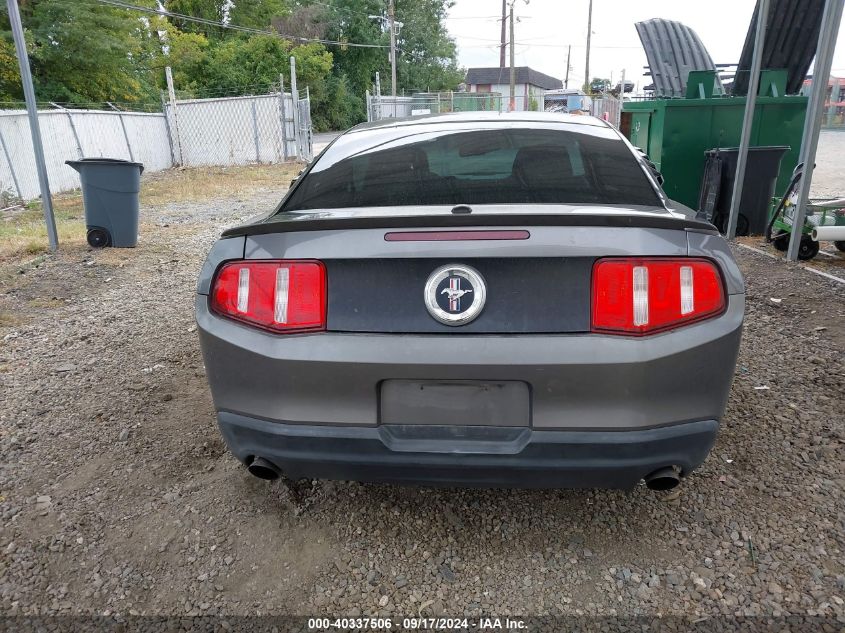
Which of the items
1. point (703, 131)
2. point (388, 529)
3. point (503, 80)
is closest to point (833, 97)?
point (703, 131)

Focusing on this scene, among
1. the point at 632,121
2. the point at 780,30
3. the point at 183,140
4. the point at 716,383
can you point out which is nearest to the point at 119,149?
the point at 183,140

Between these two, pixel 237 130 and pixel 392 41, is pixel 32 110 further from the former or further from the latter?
pixel 392 41

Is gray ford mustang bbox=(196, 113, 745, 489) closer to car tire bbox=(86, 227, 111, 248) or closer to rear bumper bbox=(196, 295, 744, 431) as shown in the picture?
rear bumper bbox=(196, 295, 744, 431)

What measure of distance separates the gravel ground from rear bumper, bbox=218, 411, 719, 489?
42 cm

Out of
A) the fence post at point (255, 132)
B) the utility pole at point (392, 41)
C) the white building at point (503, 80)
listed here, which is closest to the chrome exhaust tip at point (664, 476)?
the fence post at point (255, 132)

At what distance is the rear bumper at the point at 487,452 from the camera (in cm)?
202

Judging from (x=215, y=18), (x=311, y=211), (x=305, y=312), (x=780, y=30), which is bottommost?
(x=305, y=312)

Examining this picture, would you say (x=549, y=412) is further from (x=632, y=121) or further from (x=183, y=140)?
(x=183, y=140)

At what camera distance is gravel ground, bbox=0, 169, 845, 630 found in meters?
2.21

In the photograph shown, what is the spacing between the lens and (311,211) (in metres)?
2.49

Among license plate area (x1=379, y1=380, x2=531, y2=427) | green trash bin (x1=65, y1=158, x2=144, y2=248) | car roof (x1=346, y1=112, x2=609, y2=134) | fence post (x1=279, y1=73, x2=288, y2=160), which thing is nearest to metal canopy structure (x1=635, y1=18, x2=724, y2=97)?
car roof (x1=346, y1=112, x2=609, y2=134)

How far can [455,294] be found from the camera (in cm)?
200

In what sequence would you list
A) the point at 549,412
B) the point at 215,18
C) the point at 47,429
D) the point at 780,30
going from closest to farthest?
the point at 549,412
the point at 47,429
the point at 780,30
the point at 215,18

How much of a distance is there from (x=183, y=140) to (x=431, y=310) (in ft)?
72.6
